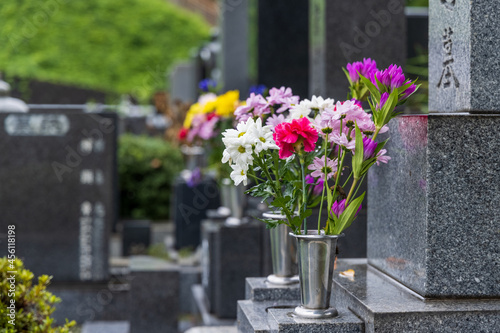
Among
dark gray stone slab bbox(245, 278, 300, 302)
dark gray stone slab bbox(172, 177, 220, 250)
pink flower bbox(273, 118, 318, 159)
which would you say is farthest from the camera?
dark gray stone slab bbox(172, 177, 220, 250)

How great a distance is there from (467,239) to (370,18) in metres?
2.59

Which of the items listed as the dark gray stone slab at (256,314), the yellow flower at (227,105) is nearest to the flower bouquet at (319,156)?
the dark gray stone slab at (256,314)

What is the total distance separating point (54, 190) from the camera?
7023mm

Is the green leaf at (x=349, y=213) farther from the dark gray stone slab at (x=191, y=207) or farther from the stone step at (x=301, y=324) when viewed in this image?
the dark gray stone slab at (x=191, y=207)

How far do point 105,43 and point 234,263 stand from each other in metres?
22.7

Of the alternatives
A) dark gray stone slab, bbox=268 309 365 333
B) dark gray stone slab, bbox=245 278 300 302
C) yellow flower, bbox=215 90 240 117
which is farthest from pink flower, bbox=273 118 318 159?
yellow flower, bbox=215 90 240 117

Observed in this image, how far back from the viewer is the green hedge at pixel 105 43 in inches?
1003

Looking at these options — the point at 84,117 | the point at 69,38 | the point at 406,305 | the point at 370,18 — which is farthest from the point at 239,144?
the point at 69,38

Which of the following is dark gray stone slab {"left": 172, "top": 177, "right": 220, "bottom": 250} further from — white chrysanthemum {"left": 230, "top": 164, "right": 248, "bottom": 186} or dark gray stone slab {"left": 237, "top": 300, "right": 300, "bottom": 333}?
white chrysanthemum {"left": 230, "top": 164, "right": 248, "bottom": 186}

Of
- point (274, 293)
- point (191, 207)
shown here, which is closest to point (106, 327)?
point (191, 207)

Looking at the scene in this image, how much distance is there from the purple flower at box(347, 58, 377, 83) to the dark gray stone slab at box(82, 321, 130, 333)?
154 inches

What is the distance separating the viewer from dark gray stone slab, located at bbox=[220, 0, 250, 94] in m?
7.40

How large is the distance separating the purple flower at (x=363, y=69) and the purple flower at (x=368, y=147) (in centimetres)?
29

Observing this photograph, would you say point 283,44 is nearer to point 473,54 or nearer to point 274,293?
point 274,293
